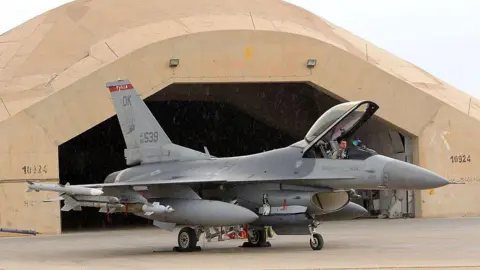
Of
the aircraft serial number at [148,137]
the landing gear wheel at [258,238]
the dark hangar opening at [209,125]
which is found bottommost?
→ the landing gear wheel at [258,238]

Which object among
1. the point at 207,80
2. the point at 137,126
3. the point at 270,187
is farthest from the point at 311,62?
the point at 270,187

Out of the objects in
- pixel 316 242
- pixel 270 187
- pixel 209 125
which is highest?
pixel 209 125

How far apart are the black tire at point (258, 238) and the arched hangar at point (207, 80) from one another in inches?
371

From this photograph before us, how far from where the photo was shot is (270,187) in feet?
63.6

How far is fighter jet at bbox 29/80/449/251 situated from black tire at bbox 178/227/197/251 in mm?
22

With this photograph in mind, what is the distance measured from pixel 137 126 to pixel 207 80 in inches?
338

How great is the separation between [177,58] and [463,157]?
34.8ft

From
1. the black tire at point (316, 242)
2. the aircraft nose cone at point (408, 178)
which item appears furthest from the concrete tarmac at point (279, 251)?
the aircraft nose cone at point (408, 178)

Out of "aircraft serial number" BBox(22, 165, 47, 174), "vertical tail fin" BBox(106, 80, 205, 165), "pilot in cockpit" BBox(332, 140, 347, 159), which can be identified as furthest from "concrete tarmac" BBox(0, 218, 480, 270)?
"vertical tail fin" BBox(106, 80, 205, 165)

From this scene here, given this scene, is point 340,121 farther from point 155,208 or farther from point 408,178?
point 155,208

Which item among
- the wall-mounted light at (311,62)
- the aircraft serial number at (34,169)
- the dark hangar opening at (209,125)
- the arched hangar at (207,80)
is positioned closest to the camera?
the aircraft serial number at (34,169)

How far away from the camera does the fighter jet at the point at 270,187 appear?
720 inches

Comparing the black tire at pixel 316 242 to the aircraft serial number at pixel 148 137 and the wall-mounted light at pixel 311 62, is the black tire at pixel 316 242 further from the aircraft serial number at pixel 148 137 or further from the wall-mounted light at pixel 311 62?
the wall-mounted light at pixel 311 62

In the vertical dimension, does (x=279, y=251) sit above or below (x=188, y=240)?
below
